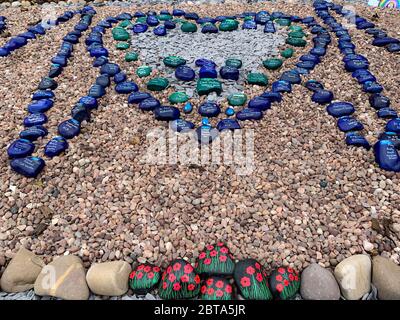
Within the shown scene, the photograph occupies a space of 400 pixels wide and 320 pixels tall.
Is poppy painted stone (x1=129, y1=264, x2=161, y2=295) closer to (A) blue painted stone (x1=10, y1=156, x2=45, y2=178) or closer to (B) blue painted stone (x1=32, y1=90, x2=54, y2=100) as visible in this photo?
(A) blue painted stone (x1=10, y1=156, x2=45, y2=178)

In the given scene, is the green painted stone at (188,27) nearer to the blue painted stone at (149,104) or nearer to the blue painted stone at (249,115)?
the blue painted stone at (149,104)

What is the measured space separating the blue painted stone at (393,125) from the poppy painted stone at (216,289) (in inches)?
104

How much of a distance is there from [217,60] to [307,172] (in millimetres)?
2500

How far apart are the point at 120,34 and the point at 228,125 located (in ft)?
10.00

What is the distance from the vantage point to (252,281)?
107 inches

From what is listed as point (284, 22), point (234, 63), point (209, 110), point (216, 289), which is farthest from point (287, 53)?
point (216, 289)

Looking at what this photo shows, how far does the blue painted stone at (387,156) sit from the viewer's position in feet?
11.6

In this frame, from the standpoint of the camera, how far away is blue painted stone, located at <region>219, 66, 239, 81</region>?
15.8ft

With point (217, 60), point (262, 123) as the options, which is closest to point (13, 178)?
point (262, 123)

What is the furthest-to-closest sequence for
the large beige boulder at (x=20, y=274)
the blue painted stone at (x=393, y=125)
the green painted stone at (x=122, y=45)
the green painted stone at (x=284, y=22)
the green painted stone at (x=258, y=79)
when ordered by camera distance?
the green painted stone at (x=284, y=22)
the green painted stone at (x=122, y=45)
the green painted stone at (x=258, y=79)
the blue painted stone at (x=393, y=125)
the large beige boulder at (x=20, y=274)

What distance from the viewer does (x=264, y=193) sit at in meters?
3.41

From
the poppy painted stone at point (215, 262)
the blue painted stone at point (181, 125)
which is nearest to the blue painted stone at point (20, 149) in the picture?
the blue painted stone at point (181, 125)

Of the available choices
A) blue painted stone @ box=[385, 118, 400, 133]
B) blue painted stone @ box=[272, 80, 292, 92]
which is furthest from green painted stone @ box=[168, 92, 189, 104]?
blue painted stone @ box=[385, 118, 400, 133]

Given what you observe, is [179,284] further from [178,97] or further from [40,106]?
[40,106]
